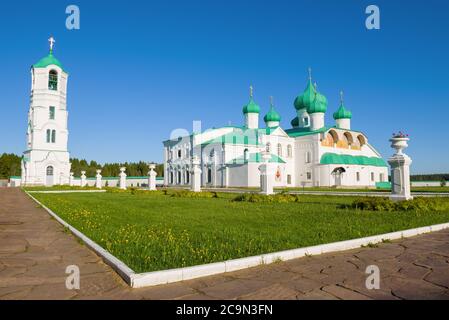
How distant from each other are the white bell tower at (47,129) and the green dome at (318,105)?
33.3 metres

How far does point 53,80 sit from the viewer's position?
4394 centimetres

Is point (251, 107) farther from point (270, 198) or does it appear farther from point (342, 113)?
point (270, 198)

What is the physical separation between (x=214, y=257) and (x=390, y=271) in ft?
7.61

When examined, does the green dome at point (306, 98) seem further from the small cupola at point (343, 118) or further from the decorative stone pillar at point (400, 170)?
the decorative stone pillar at point (400, 170)

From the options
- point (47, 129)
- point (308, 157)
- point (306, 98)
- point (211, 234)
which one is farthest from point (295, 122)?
point (211, 234)

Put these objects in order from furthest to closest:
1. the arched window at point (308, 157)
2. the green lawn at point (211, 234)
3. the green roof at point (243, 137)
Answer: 1. the arched window at point (308, 157)
2. the green roof at point (243, 137)
3. the green lawn at point (211, 234)

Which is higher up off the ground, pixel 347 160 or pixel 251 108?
pixel 251 108

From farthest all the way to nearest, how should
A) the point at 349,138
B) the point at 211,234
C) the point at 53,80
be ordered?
the point at 349,138
the point at 53,80
the point at 211,234

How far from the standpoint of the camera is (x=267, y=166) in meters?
18.2

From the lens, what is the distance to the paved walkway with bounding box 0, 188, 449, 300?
11.8 feet

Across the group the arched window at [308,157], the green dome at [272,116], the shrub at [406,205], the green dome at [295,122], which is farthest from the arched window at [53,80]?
the shrub at [406,205]

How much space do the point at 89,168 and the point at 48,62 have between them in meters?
52.1

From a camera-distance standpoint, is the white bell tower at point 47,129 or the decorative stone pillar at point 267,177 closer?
the decorative stone pillar at point 267,177

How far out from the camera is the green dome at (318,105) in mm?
47778
